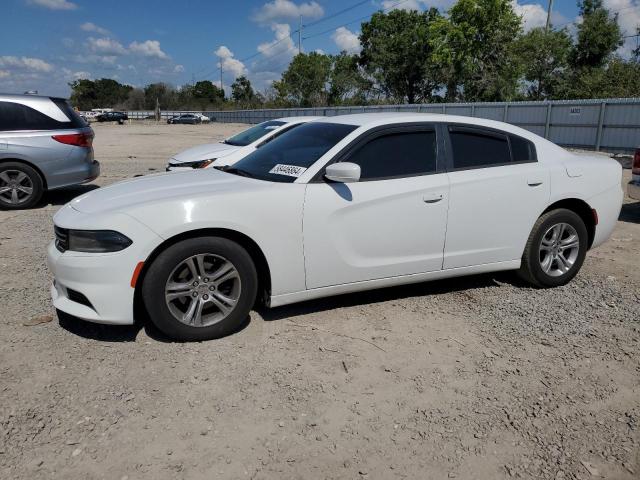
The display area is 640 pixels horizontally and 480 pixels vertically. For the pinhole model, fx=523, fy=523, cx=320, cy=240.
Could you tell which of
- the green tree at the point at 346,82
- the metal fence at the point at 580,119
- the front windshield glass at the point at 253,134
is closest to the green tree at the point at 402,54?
the green tree at the point at 346,82

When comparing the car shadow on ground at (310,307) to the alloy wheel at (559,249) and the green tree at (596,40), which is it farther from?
the green tree at (596,40)

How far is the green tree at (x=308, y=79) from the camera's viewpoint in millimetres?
68500

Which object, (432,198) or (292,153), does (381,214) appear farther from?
Answer: (292,153)

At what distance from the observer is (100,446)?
2.58 meters

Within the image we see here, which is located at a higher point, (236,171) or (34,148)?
(236,171)

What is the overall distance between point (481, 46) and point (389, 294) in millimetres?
42624

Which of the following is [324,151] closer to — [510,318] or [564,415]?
[510,318]

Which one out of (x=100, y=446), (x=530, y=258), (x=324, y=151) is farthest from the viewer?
(x=530, y=258)

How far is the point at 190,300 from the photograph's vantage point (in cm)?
359

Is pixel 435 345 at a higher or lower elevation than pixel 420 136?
lower

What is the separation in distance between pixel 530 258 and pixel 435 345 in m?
1.53

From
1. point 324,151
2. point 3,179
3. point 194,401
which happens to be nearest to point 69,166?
point 3,179

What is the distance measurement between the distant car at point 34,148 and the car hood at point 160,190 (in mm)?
5004

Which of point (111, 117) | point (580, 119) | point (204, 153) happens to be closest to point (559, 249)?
point (204, 153)
